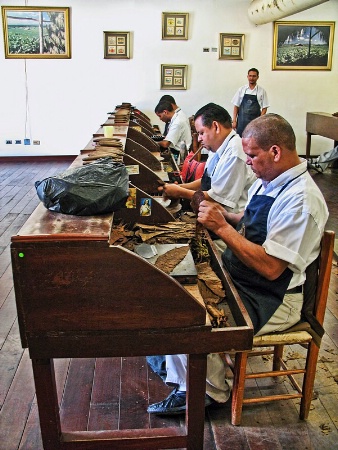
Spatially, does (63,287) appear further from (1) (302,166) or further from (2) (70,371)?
(2) (70,371)

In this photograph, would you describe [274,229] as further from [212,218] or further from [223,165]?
[223,165]

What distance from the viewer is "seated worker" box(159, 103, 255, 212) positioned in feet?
8.57

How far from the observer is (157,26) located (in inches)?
311

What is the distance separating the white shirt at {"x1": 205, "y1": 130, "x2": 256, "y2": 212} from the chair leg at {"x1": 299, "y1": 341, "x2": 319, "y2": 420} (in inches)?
37.2

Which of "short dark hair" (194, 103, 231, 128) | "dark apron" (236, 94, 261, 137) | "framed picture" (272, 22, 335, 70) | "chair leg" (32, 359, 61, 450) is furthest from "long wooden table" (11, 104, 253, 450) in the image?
"framed picture" (272, 22, 335, 70)

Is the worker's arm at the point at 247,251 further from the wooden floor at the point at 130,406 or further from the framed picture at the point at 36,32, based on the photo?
the framed picture at the point at 36,32

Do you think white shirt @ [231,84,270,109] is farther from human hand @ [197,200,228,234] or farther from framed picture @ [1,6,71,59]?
human hand @ [197,200,228,234]

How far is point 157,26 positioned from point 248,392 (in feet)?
23.0

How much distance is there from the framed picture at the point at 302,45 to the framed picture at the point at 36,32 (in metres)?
3.53

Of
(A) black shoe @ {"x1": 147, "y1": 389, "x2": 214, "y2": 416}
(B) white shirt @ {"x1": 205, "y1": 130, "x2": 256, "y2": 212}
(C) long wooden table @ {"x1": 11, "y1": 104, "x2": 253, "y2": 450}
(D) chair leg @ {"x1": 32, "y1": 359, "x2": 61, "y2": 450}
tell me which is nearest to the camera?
(C) long wooden table @ {"x1": 11, "y1": 104, "x2": 253, "y2": 450}

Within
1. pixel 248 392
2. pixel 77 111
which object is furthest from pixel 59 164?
pixel 248 392

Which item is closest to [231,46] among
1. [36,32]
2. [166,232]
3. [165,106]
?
[165,106]

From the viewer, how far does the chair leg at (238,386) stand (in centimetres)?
190

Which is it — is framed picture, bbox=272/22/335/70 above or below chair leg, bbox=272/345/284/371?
above
